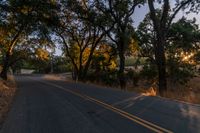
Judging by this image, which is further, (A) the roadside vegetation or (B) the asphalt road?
(A) the roadside vegetation

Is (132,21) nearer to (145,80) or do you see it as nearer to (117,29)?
(117,29)

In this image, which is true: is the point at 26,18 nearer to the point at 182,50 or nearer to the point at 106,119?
the point at 182,50

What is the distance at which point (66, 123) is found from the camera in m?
11.6

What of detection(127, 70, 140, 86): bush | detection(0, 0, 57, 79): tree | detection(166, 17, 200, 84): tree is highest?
detection(0, 0, 57, 79): tree

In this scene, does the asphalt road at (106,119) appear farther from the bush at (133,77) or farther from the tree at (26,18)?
the bush at (133,77)

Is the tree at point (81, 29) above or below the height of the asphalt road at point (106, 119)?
above

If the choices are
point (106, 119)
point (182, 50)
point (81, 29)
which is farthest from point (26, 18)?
point (106, 119)

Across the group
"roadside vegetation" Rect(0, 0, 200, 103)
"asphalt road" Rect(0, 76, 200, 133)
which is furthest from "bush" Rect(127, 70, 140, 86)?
"asphalt road" Rect(0, 76, 200, 133)

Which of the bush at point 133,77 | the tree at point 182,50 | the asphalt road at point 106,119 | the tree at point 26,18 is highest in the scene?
the tree at point 26,18

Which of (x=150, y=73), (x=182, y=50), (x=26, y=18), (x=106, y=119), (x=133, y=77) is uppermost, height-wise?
(x=26, y=18)

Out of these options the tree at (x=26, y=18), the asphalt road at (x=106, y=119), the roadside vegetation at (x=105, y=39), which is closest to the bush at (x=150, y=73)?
the roadside vegetation at (x=105, y=39)

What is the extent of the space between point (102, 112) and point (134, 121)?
2602mm

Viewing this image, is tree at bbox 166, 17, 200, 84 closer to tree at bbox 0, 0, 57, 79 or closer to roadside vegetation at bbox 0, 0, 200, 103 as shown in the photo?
roadside vegetation at bbox 0, 0, 200, 103

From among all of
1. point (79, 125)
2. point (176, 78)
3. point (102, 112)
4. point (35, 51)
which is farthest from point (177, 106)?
point (35, 51)
